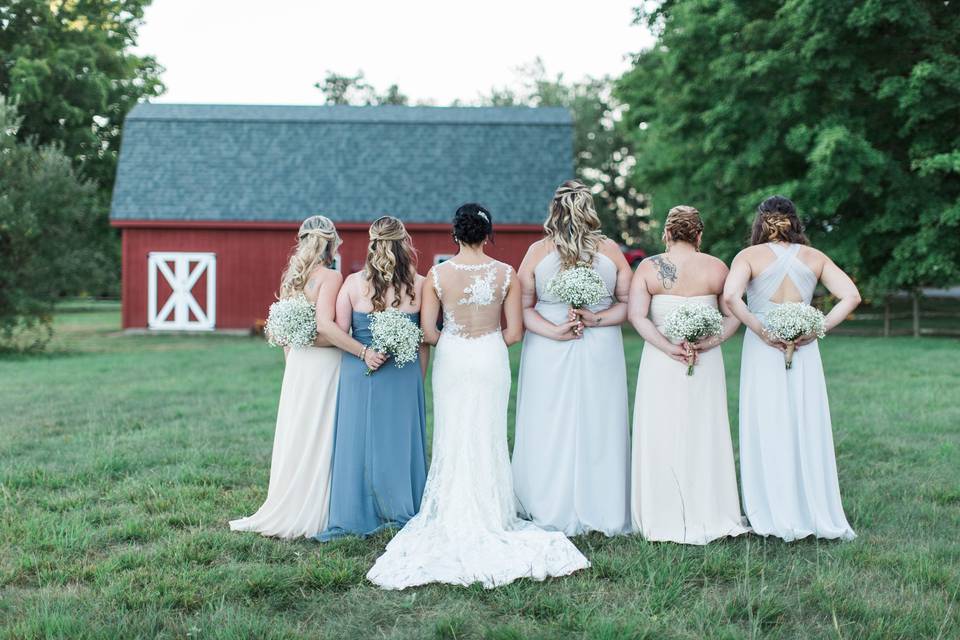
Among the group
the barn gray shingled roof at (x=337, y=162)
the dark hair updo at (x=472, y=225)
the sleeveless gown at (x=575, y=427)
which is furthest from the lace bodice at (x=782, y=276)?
the barn gray shingled roof at (x=337, y=162)

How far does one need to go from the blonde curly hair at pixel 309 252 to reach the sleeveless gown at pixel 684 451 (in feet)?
7.24

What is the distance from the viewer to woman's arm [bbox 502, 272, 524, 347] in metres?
5.47

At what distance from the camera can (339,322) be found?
561cm

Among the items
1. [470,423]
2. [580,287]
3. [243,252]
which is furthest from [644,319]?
[243,252]

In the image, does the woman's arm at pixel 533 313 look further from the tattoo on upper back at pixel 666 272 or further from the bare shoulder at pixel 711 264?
the bare shoulder at pixel 711 264

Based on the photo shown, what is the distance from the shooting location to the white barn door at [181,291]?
22.8 m

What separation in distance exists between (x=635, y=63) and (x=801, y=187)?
24.5 feet

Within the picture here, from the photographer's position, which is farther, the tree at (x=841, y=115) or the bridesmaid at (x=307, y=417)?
the tree at (x=841, y=115)

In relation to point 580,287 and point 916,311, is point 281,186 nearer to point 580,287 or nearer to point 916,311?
point 916,311

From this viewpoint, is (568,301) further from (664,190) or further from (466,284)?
(664,190)

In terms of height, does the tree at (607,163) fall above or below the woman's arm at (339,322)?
above

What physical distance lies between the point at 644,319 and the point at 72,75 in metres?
29.6

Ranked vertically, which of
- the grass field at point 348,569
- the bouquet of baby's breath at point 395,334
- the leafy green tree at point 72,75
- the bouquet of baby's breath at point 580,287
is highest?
the leafy green tree at point 72,75

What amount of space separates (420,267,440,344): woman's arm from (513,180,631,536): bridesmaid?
624mm
